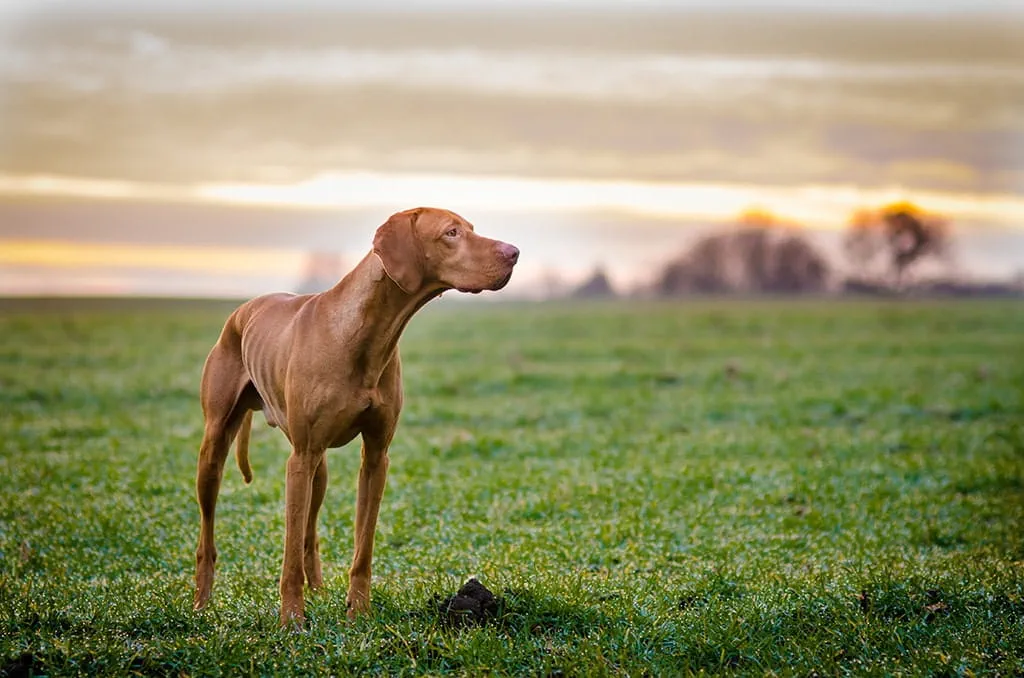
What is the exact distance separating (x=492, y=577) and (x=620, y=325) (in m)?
37.5

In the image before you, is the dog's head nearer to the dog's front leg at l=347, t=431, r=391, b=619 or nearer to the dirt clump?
the dog's front leg at l=347, t=431, r=391, b=619

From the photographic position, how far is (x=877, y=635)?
734 centimetres

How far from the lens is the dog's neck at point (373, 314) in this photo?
24.1 ft

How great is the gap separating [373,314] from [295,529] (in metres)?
1.54

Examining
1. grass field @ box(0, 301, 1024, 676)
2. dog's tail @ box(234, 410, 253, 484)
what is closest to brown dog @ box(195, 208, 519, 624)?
grass field @ box(0, 301, 1024, 676)

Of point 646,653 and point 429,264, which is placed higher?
point 429,264

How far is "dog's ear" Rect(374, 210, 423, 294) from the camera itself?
7.08m

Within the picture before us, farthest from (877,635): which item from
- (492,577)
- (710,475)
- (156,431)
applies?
(156,431)

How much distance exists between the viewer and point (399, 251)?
23.2 feet

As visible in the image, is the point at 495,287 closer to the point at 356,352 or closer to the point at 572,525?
the point at 356,352

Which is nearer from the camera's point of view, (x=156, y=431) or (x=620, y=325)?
(x=156, y=431)

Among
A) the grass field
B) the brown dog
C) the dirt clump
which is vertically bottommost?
the grass field

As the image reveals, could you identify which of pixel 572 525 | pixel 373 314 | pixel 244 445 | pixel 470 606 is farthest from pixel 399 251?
pixel 572 525

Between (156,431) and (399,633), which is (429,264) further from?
(156,431)
